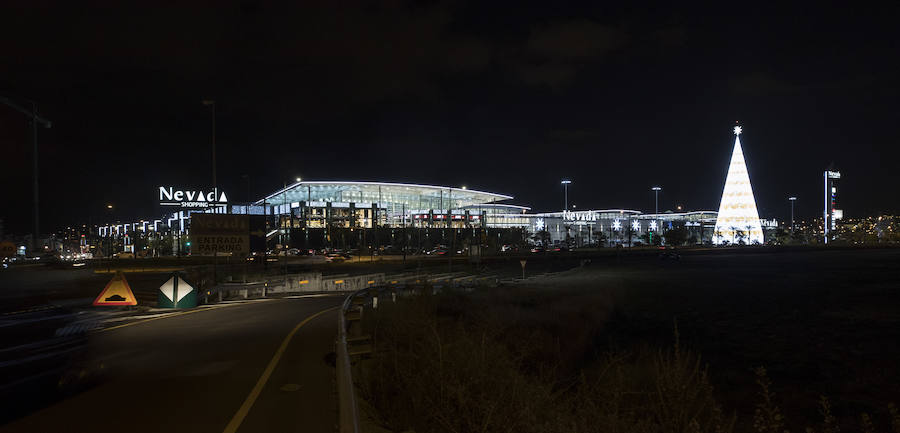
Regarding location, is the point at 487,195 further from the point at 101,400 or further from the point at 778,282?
the point at 101,400

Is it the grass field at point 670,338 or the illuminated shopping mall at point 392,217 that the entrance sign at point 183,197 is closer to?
the illuminated shopping mall at point 392,217

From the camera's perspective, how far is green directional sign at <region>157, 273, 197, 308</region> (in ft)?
66.2

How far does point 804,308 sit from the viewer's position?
3097 cm

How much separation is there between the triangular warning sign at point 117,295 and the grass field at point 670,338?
9576 millimetres

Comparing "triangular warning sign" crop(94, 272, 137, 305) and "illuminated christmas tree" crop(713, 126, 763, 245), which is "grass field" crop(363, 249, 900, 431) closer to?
"triangular warning sign" crop(94, 272, 137, 305)

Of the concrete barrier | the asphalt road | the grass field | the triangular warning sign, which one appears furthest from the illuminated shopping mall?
the asphalt road

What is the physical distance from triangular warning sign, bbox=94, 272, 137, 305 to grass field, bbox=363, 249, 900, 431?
9576mm

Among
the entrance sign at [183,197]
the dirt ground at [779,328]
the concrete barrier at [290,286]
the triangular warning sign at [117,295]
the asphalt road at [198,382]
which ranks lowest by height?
the dirt ground at [779,328]

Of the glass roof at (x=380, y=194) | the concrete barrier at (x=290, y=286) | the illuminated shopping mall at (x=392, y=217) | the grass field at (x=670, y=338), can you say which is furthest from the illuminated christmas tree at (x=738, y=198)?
the concrete barrier at (x=290, y=286)

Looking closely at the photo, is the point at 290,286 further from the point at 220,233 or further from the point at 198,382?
the point at 198,382

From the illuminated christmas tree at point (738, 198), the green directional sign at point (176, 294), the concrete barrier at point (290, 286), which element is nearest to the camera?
the green directional sign at point (176, 294)

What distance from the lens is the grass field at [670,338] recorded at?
27.3 feet

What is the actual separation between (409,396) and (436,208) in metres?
136

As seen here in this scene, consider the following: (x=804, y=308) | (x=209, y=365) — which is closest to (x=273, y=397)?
(x=209, y=365)
